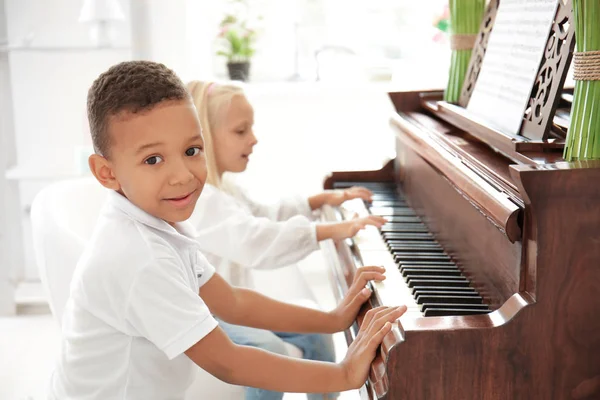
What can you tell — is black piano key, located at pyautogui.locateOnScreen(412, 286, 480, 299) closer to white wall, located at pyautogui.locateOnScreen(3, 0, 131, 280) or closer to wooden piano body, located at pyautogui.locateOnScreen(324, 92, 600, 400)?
wooden piano body, located at pyautogui.locateOnScreen(324, 92, 600, 400)

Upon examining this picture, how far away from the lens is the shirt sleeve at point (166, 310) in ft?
4.36

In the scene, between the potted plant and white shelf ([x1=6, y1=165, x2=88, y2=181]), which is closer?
white shelf ([x1=6, y1=165, x2=88, y2=181])

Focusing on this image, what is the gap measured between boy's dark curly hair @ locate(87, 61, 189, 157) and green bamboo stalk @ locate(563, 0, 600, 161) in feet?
2.28

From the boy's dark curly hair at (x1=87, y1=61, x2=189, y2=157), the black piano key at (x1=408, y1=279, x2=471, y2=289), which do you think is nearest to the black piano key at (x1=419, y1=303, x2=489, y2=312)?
the black piano key at (x1=408, y1=279, x2=471, y2=289)

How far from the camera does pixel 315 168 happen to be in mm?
3875

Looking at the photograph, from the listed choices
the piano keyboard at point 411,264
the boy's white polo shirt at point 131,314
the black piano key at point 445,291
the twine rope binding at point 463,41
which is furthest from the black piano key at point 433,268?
the twine rope binding at point 463,41

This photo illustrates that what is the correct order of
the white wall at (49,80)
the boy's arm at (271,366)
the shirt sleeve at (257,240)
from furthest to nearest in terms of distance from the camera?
the white wall at (49,80) → the shirt sleeve at (257,240) → the boy's arm at (271,366)

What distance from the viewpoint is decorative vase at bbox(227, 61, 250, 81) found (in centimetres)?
408

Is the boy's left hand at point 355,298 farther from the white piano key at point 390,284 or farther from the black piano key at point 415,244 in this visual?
the black piano key at point 415,244

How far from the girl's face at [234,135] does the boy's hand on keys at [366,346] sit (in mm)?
1121

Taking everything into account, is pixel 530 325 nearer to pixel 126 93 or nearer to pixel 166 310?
pixel 166 310

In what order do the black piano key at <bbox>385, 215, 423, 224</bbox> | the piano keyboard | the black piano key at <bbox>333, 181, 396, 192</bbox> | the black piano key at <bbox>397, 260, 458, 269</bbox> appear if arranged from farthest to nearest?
the black piano key at <bbox>333, 181, 396, 192</bbox> → the black piano key at <bbox>385, 215, 423, 224</bbox> → the black piano key at <bbox>397, 260, 458, 269</bbox> → the piano keyboard

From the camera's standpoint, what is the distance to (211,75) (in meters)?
4.13

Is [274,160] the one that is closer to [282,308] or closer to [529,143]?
[282,308]
